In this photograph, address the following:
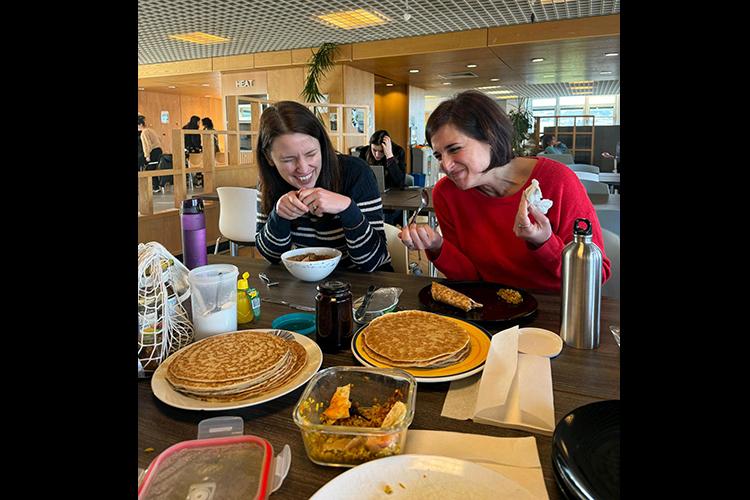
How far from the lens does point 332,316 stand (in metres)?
1.11

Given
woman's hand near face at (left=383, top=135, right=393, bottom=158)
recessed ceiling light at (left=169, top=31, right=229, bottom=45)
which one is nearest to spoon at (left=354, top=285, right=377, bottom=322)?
woman's hand near face at (left=383, top=135, right=393, bottom=158)

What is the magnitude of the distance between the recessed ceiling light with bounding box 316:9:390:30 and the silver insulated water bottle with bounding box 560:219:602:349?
591cm

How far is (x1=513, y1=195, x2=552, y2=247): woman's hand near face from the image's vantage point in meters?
1.44

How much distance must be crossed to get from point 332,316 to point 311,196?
0.81 m

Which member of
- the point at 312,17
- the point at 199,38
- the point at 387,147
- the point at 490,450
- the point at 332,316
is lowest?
the point at 490,450

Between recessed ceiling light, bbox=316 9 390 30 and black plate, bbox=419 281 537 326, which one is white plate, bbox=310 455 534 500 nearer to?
black plate, bbox=419 281 537 326

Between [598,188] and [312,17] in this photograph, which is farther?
[312,17]

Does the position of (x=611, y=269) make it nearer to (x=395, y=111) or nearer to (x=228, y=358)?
(x=228, y=358)

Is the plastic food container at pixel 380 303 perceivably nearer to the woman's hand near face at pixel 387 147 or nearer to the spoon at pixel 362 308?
the spoon at pixel 362 308

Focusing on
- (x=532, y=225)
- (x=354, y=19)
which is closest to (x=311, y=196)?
(x=532, y=225)

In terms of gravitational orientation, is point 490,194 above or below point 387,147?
below

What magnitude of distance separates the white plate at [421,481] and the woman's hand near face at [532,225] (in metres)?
0.93
